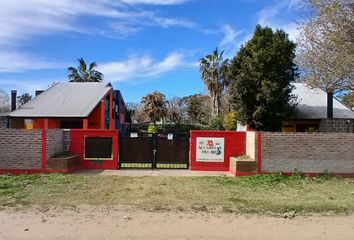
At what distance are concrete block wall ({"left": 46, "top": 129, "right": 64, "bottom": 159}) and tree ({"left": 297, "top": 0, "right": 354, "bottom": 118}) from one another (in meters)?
10.3

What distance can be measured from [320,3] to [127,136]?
9.57m

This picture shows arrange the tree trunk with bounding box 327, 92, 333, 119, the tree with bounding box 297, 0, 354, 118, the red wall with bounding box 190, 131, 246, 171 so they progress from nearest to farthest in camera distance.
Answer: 1. the tree with bounding box 297, 0, 354, 118
2. the red wall with bounding box 190, 131, 246, 171
3. the tree trunk with bounding box 327, 92, 333, 119

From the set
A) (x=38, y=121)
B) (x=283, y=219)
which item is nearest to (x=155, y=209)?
(x=283, y=219)

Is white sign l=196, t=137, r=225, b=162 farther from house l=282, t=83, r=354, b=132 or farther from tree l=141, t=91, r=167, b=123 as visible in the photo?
tree l=141, t=91, r=167, b=123

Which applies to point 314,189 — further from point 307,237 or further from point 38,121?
point 38,121

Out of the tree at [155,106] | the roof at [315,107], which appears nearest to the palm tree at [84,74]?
the tree at [155,106]

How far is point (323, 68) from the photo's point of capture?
1605 cm

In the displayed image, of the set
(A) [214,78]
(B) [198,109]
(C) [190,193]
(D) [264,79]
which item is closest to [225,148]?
(D) [264,79]

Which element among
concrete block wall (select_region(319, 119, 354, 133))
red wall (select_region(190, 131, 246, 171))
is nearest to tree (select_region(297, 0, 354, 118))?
red wall (select_region(190, 131, 246, 171))

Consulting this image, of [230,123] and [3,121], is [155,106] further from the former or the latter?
[3,121]

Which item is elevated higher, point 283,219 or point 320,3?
point 320,3

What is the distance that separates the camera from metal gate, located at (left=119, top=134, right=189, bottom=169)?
1880 centimetres

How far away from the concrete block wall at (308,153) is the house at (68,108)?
62.1 feet

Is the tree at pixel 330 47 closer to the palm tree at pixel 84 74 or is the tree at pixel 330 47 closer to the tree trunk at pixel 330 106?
the tree trunk at pixel 330 106
